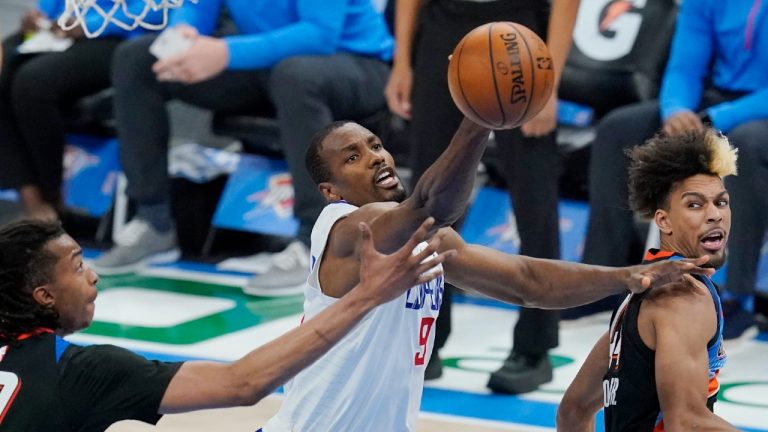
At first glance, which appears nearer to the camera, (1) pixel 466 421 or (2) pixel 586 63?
(1) pixel 466 421

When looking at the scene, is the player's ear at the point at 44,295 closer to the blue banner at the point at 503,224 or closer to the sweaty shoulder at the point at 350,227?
the sweaty shoulder at the point at 350,227

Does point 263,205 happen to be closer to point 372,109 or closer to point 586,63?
point 372,109

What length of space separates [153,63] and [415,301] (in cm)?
420

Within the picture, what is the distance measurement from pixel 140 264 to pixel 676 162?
4753mm

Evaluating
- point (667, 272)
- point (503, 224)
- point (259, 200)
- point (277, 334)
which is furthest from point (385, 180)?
point (259, 200)

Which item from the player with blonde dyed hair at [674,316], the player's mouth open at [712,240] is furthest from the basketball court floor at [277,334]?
the player's mouth open at [712,240]

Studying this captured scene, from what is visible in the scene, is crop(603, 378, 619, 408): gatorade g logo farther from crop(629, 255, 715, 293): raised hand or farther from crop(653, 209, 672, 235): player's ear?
crop(653, 209, 672, 235): player's ear

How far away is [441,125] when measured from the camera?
17.8 feet

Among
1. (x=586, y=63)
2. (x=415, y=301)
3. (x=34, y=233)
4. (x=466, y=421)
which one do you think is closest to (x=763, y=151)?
(x=586, y=63)

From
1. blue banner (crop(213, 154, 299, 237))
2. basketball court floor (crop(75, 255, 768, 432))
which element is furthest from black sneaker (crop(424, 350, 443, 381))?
blue banner (crop(213, 154, 299, 237))

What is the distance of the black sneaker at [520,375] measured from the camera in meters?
5.56

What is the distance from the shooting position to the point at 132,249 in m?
7.73

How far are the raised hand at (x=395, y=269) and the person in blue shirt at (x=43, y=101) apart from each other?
5.46 metres

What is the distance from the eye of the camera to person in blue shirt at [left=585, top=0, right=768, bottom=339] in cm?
624
